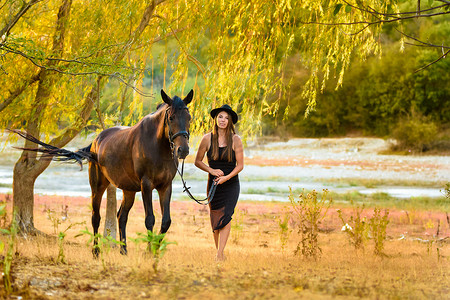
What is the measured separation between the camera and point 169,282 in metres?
4.48

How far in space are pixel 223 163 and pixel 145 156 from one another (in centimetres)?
88

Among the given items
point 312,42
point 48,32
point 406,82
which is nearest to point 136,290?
point 312,42

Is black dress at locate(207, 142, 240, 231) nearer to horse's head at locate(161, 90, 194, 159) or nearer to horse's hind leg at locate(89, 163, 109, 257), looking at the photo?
horse's head at locate(161, 90, 194, 159)

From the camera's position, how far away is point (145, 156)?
19.5 ft

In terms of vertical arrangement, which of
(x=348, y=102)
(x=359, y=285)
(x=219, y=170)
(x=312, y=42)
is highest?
(x=348, y=102)

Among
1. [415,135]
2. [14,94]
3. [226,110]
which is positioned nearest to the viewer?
[226,110]


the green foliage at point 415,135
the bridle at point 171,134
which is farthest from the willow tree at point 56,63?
the green foliage at point 415,135

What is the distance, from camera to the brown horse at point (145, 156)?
5.54m

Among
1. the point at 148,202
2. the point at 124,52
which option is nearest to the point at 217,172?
the point at 148,202

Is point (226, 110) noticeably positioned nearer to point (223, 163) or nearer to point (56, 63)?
point (223, 163)

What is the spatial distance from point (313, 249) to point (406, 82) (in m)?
31.3

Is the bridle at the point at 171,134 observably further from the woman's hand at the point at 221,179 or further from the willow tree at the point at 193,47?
the willow tree at the point at 193,47

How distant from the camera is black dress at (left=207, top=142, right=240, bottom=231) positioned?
18.9 ft

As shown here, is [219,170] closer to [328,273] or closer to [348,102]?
[328,273]
